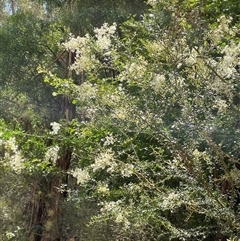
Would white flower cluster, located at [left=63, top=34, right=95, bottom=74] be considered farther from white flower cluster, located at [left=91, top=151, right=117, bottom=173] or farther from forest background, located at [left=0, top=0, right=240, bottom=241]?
white flower cluster, located at [left=91, top=151, right=117, bottom=173]

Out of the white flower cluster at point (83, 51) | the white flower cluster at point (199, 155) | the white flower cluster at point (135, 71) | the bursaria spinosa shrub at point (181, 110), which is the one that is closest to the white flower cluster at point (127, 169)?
the bursaria spinosa shrub at point (181, 110)

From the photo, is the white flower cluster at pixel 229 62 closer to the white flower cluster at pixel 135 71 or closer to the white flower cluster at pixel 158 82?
the white flower cluster at pixel 158 82

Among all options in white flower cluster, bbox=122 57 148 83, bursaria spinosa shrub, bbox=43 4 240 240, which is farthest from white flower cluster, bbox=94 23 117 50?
white flower cluster, bbox=122 57 148 83

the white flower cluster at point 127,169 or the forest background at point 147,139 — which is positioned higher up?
the forest background at point 147,139

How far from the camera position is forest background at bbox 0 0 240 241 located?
2004mm

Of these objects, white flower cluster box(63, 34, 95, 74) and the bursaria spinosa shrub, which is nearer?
the bursaria spinosa shrub

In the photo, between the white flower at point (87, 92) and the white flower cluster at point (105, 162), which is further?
the white flower at point (87, 92)

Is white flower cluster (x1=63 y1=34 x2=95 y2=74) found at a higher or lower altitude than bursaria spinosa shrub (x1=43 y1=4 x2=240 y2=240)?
higher

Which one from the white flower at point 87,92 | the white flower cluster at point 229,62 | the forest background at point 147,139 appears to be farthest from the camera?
the white flower at point 87,92

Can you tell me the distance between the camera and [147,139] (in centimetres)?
267

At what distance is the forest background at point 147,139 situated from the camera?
2004mm

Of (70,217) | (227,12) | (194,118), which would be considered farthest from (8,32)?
(194,118)

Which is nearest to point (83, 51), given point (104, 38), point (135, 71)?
point (104, 38)

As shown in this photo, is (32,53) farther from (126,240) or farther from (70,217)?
(126,240)
